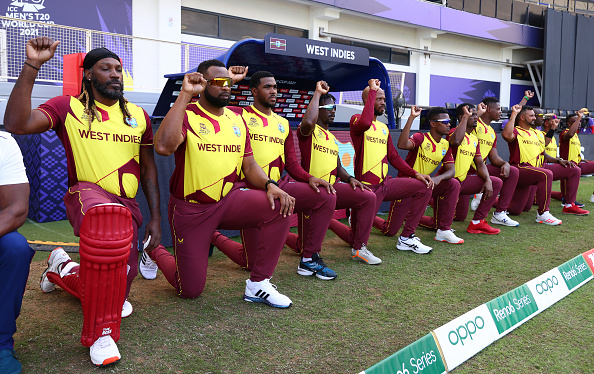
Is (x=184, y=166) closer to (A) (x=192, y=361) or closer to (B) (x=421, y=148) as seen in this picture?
(A) (x=192, y=361)

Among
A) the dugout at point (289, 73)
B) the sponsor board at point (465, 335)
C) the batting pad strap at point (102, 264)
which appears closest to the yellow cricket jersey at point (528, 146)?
the dugout at point (289, 73)

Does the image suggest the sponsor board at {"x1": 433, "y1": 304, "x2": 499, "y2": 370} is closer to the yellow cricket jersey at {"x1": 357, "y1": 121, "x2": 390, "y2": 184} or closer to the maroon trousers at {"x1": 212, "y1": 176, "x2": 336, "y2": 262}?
the maroon trousers at {"x1": 212, "y1": 176, "x2": 336, "y2": 262}

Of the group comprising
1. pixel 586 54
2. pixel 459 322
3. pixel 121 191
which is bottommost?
pixel 459 322

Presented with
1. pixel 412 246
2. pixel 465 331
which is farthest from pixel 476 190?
pixel 465 331

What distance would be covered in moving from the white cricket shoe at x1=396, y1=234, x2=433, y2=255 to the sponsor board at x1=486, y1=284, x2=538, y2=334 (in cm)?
189

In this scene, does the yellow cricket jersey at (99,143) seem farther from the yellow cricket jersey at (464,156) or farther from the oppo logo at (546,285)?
the yellow cricket jersey at (464,156)

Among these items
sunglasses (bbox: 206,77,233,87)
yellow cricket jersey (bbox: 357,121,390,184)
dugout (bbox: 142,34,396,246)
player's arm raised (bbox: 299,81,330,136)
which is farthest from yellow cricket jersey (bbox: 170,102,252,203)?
yellow cricket jersey (bbox: 357,121,390,184)

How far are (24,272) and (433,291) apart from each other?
9.65 feet

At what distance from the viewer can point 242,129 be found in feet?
11.8

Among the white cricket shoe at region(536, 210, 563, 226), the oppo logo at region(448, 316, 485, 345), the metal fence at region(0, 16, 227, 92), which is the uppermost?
the metal fence at region(0, 16, 227, 92)

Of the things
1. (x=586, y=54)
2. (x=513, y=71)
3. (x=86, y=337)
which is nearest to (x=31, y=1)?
(x=86, y=337)

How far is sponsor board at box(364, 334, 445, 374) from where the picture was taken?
2.10 m

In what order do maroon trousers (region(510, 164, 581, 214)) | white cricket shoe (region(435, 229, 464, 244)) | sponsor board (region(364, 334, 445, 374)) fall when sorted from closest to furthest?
sponsor board (region(364, 334, 445, 374)), white cricket shoe (region(435, 229, 464, 244)), maroon trousers (region(510, 164, 581, 214))

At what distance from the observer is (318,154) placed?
4676 mm
